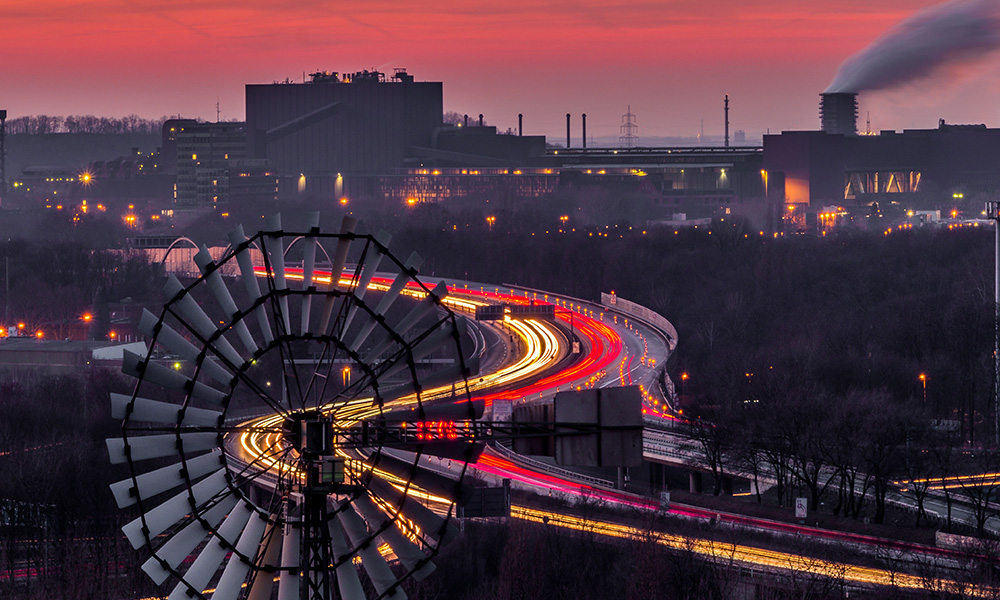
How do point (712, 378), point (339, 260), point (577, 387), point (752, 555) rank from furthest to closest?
point (712, 378), point (752, 555), point (577, 387), point (339, 260)

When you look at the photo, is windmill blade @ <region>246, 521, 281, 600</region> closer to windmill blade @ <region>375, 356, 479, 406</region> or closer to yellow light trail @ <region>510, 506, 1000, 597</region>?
windmill blade @ <region>375, 356, 479, 406</region>

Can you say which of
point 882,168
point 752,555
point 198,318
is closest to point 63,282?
point 752,555

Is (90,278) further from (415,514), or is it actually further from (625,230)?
(415,514)

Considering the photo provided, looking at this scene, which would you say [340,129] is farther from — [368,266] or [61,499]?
[368,266]

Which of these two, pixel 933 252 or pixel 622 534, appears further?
pixel 933 252

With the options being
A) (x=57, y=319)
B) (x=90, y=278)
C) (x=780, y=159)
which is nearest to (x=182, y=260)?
(x=90, y=278)

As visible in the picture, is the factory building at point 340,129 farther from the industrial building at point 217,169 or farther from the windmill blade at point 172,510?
the windmill blade at point 172,510

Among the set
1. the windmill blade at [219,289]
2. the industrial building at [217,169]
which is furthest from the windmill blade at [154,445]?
the industrial building at [217,169]
